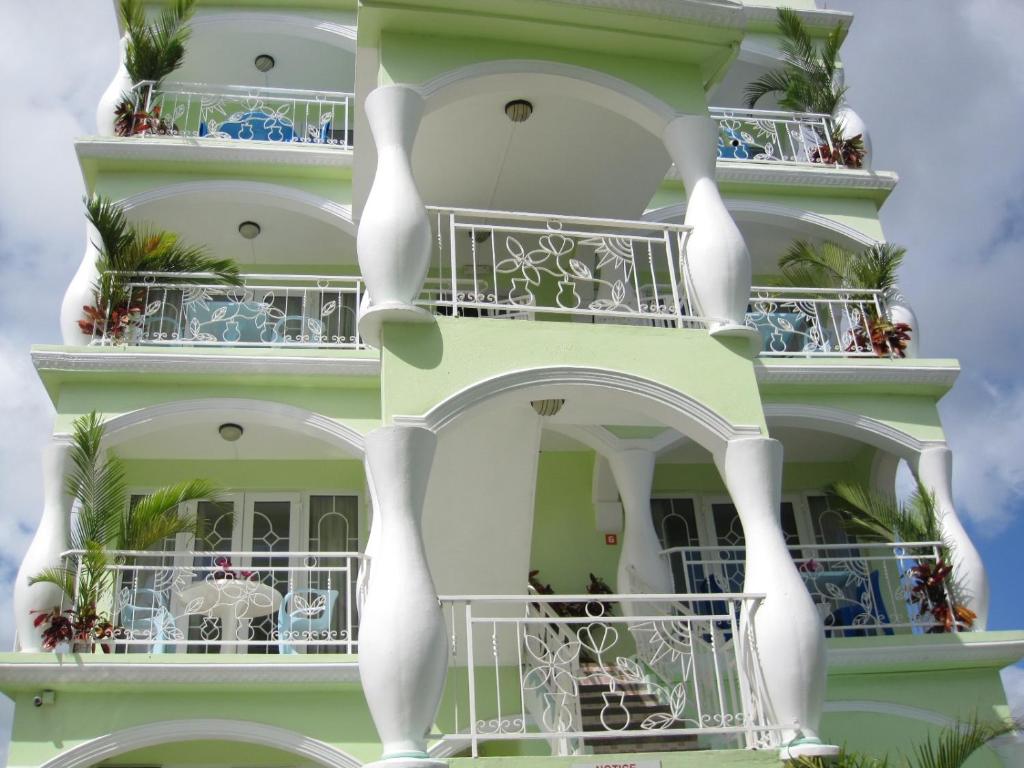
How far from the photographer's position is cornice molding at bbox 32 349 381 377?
12.6 metres

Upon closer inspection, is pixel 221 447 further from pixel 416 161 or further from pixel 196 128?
pixel 196 128

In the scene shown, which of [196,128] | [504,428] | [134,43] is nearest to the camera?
[504,428]

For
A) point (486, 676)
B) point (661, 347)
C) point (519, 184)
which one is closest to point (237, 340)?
point (519, 184)

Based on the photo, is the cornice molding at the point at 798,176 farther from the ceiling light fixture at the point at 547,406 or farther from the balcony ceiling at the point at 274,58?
the balcony ceiling at the point at 274,58

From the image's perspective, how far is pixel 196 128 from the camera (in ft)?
56.3

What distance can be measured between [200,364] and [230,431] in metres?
1.09

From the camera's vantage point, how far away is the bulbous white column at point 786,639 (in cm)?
810

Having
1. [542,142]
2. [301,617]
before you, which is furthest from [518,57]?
[301,617]

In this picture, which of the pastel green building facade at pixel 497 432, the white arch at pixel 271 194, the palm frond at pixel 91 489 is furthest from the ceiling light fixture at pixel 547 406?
the white arch at pixel 271 194

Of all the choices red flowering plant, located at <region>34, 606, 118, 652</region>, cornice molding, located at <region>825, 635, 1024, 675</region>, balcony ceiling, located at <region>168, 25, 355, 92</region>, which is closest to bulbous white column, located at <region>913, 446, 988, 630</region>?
cornice molding, located at <region>825, 635, 1024, 675</region>

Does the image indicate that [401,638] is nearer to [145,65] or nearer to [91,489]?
[91,489]

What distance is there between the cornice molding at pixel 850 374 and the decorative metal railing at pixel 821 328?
323 millimetres

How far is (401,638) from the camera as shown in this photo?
752 centimetres

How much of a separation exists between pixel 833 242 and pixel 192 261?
→ 923 centimetres
